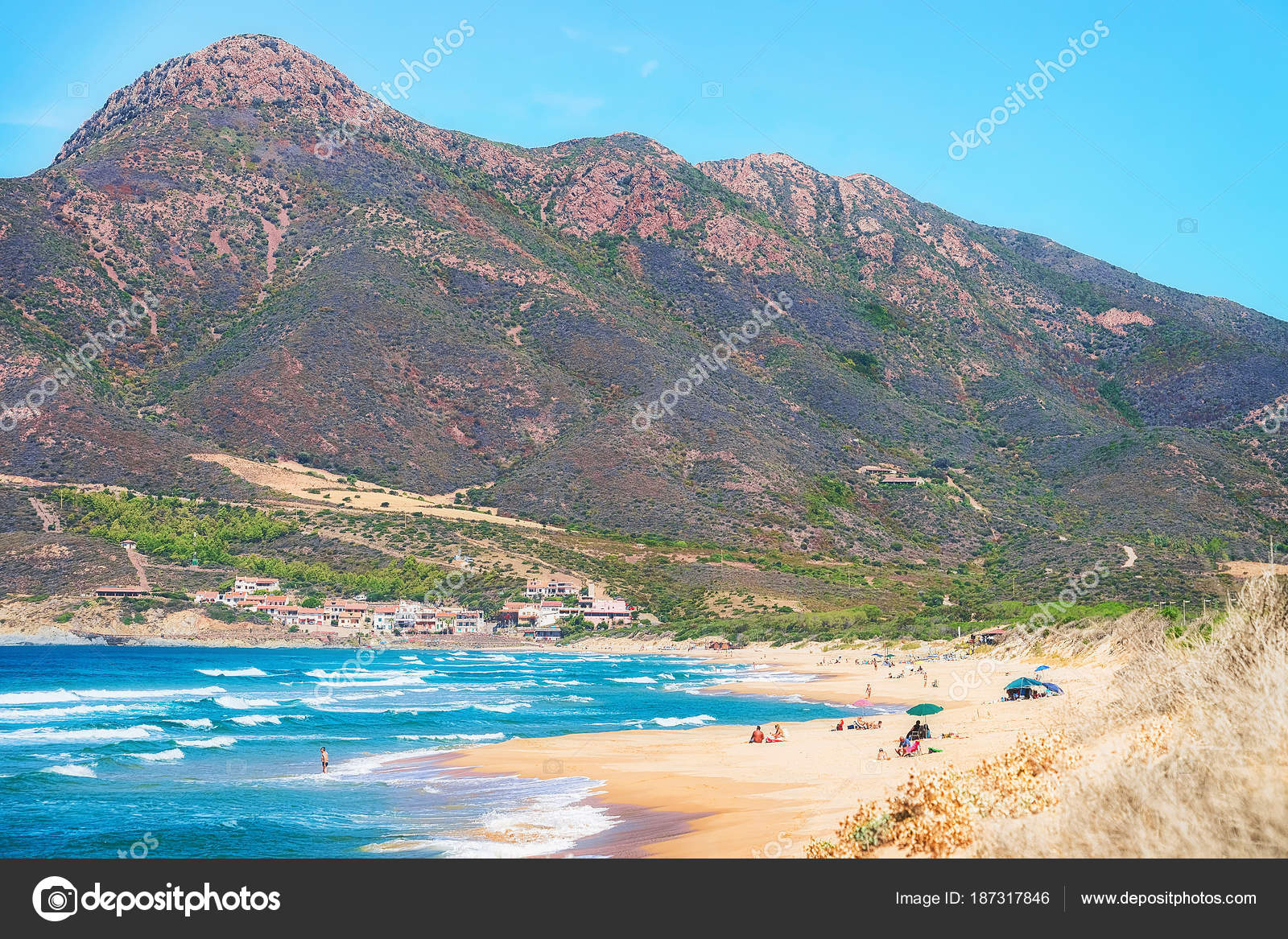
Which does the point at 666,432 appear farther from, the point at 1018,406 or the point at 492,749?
the point at 492,749

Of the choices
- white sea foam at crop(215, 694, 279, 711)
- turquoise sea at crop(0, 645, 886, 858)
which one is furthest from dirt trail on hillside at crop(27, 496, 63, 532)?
white sea foam at crop(215, 694, 279, 711)

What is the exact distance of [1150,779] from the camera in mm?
7238

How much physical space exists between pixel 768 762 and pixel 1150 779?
17315 mm

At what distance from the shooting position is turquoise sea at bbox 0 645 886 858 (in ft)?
56.2

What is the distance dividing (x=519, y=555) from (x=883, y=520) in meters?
41.8

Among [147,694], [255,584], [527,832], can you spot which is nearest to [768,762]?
[527,832]

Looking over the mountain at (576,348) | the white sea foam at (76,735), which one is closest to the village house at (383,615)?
the mountain at (576,348)

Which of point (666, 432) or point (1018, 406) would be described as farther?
point (1018, 406)

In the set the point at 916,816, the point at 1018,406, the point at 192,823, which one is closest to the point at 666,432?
the point at 1018,406

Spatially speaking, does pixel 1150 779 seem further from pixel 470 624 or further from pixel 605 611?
pixel 470 624
